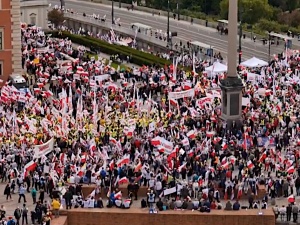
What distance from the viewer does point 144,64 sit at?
80.3m

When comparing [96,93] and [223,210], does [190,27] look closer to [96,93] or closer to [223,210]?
[96,93]

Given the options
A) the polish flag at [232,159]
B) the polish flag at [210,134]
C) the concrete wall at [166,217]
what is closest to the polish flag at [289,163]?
the polish flag at [232,159]

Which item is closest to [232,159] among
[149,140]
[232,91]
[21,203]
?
[149,140]

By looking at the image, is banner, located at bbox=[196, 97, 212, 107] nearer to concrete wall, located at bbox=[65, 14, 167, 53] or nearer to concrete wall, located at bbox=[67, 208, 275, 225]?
concrete wall, located at bbox=[67, 208, 275, 225]

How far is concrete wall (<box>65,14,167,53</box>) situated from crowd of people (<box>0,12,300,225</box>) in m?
23.6

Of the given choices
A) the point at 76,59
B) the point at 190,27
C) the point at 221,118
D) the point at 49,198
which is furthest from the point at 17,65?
the point at 190,27

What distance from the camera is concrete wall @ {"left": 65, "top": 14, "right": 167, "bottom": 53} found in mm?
93125

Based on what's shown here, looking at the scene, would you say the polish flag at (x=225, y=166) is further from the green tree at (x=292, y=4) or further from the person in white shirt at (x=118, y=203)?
the green tree at (x=292, y=4)

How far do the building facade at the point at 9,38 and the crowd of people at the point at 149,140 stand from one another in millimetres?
1479

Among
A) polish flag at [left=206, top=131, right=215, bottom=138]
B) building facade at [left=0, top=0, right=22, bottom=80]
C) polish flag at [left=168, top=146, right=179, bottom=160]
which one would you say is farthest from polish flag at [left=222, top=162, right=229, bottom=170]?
building facade at [left=0, top=0, right=22, bottom=80]

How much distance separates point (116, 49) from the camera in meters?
85.9

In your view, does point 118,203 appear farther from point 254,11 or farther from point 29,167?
point 254,11

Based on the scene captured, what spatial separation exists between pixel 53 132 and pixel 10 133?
93.4 inches

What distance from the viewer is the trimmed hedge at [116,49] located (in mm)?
81125
